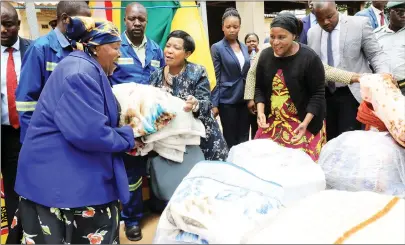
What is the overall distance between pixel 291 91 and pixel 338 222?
4.92 ft

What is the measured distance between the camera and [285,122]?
97.1 inches

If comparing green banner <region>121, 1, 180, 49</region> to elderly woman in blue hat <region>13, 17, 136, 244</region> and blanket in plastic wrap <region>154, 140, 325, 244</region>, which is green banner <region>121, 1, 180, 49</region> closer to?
elderly woman in blue hat <region>13, 17, 136, 244</region>

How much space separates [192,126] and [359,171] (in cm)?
105

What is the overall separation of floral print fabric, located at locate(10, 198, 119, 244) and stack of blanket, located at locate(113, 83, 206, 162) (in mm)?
426

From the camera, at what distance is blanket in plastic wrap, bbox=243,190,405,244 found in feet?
3.01

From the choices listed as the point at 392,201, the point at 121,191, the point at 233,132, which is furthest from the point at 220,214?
the point at 233,132

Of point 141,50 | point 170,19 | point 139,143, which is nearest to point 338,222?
point 139,143

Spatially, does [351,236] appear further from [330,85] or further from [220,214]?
[330,85]

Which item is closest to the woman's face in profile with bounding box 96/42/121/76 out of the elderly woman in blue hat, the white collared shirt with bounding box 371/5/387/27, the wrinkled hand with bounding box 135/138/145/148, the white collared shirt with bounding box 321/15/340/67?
the elderly woman in blue hat

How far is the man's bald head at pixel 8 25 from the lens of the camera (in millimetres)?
2354

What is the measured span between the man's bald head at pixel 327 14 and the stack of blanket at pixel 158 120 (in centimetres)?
119

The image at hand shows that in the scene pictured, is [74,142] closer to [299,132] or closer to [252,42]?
[299,132]

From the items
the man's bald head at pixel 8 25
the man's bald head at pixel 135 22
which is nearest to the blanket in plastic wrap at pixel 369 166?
the man's bald head at pixel 135 22

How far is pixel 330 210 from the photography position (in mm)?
1026
